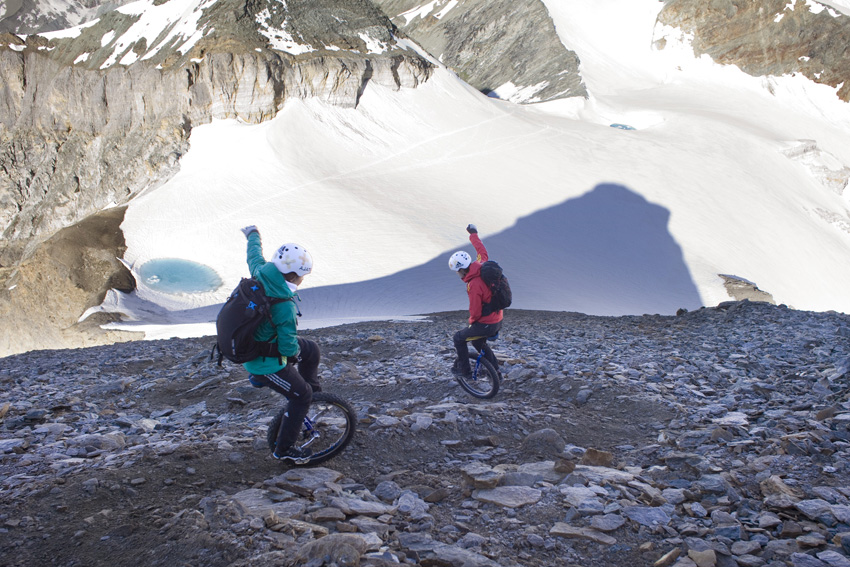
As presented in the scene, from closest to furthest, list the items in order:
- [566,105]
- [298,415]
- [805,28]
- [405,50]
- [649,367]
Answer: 1. [298,415]
2. [649,367]
3. [405,50]
4. [566,105]
5. [805,28]

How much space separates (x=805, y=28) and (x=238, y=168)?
5663cm

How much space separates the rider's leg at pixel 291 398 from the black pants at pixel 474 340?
9.78 ft

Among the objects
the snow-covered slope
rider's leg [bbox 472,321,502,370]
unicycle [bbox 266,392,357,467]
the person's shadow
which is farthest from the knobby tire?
the person's shadow

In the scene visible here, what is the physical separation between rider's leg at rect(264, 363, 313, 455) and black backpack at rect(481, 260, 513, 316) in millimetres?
2919

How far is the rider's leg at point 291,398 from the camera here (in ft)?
14.1

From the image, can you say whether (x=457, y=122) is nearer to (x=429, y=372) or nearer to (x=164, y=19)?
(x=164, y=19)

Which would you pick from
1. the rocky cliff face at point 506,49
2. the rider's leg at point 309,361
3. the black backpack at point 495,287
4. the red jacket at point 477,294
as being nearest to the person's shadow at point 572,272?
the red jacket at point 477,294

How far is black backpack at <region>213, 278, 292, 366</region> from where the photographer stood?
3932mm

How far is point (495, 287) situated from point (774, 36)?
63.8m

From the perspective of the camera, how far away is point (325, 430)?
4.96 meters

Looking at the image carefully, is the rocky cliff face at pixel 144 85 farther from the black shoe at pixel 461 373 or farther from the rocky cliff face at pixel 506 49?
the black shoe at pixel 461 373

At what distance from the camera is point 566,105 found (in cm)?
4653

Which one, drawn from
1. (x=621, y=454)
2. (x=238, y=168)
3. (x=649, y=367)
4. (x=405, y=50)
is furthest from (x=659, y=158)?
(x=621, y=454)

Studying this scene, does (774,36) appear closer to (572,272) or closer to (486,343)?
(572,272)
